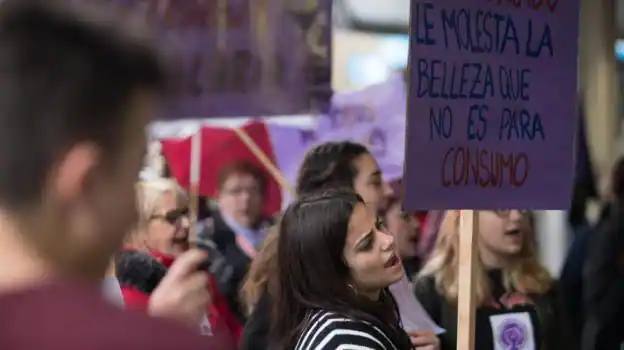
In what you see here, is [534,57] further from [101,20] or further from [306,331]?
[101,20]

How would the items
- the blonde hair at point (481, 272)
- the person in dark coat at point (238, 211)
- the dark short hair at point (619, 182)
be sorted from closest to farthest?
the blonde hair at point (481, 272) < the person in dark coat at point (238, 211) < the dark short hair at point (619, 182)

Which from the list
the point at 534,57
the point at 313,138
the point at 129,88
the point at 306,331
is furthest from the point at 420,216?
the point at 129,88

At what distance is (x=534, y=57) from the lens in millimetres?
3033

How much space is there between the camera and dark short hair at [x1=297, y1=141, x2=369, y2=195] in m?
3.69

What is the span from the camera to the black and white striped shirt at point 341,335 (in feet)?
8.34

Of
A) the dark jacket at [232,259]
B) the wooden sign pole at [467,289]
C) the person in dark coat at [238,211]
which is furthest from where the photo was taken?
the person in dark coat at [238,211]

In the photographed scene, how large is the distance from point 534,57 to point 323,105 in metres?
1.95

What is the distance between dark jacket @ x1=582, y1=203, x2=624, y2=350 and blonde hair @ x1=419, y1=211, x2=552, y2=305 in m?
1.40

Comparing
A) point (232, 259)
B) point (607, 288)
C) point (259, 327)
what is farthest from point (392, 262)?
point (607, 288)

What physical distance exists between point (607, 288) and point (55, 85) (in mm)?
4435

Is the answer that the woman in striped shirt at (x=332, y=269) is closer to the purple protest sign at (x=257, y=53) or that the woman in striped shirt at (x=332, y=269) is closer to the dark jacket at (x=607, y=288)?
the purple protest sign at (x=257, y=53)

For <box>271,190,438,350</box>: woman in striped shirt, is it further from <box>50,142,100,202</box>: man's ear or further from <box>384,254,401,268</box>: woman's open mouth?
<box>50,142,100,202</box>: man's ear

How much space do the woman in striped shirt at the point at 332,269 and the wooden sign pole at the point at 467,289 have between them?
17cm

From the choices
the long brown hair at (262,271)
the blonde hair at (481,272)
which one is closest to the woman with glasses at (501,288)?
the blonde hair at (481,272)
